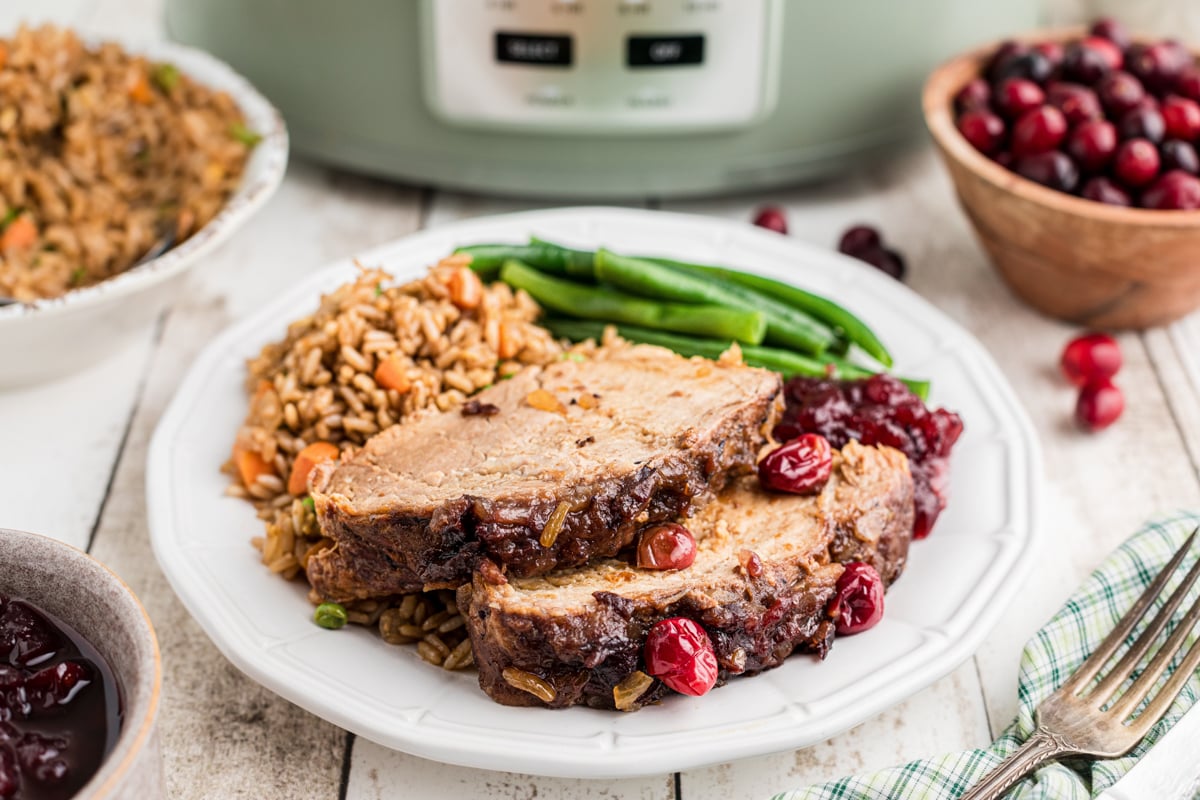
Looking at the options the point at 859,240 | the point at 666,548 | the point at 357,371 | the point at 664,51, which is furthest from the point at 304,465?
the point at 859,240

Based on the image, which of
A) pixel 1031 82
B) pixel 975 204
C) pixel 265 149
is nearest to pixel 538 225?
pixel 265 149

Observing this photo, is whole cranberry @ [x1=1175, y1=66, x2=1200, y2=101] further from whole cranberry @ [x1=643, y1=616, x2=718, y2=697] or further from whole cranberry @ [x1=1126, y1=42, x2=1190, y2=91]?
whole cranberry @ [x1=643, y1=616, x2=718, y2=697]

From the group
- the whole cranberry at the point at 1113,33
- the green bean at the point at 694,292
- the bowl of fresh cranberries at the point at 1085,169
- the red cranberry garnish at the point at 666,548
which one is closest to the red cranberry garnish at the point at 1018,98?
the bowl of fresh cranberries at the point at 1085,169

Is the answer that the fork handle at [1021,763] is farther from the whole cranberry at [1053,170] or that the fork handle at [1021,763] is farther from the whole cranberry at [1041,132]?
the whole cranberry at [1041,132]

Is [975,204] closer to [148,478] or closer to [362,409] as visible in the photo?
[362,409]

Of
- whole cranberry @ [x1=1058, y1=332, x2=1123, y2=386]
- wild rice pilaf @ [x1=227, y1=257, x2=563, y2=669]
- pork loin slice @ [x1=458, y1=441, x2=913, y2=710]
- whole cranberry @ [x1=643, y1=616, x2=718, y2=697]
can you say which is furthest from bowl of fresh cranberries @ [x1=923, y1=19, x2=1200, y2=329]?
whole cranberry @ [x1=643, y1=616, x2=718, y2=697]

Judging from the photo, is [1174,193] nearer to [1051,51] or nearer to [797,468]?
[1051,51]
